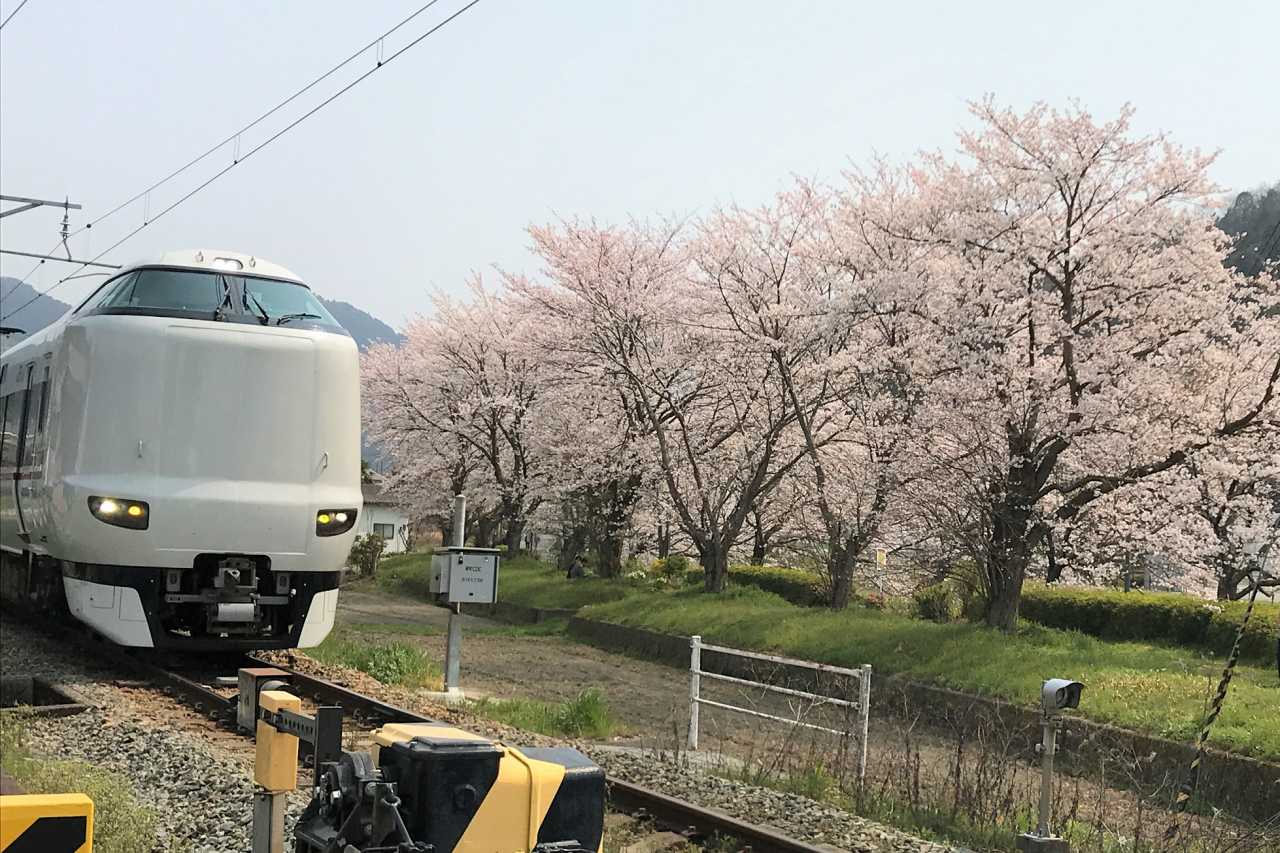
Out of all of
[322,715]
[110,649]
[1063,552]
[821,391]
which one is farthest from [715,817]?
[821,391]

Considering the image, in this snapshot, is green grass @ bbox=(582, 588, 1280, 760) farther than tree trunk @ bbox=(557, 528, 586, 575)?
No

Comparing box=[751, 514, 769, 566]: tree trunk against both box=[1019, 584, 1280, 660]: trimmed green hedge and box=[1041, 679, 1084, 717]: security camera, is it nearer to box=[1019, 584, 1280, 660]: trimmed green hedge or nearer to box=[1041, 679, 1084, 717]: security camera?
box=[1019, 584, 1280, 660]: trimmed green hedge

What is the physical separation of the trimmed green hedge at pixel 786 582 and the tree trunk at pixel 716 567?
76 cm

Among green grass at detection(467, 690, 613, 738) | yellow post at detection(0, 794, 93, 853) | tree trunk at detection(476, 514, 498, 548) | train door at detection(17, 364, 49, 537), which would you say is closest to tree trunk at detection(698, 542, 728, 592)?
green grass at detection(467, 690, 613, 738)

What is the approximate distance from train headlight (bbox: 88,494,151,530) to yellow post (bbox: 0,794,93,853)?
22.5 ft

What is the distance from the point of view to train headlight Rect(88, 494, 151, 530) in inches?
338

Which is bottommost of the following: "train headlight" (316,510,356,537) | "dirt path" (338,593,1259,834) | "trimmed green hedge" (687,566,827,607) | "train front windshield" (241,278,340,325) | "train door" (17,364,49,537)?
"dirt path" (338,593,1259,834)

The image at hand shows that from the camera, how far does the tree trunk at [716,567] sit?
72.1 feet

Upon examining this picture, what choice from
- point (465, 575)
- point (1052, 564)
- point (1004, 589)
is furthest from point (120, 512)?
point (1052, 564)

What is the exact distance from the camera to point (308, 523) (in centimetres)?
909

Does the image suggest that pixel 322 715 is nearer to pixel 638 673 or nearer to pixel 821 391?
pixel 638 673

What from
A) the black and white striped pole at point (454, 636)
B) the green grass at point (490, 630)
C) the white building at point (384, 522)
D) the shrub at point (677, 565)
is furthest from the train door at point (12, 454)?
the white building at point (384, 522)

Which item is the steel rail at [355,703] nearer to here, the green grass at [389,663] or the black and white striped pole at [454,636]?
the black and white striped pole at [454,636]

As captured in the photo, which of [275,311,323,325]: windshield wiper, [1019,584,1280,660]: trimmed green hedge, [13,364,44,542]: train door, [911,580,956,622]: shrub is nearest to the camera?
[275,311,323,325]: windshield wiper
